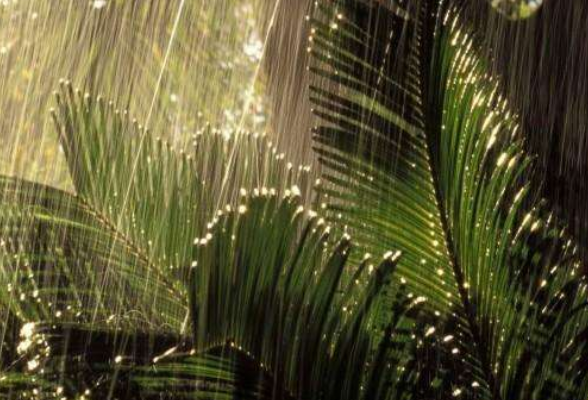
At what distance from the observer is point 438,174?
9.00ft

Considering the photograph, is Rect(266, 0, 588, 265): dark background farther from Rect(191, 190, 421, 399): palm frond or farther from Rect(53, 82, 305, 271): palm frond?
Rect(191, 190, 421, 399): palm frond

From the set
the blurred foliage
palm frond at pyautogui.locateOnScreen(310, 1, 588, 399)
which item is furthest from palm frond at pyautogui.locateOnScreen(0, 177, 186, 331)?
the blurred foliage

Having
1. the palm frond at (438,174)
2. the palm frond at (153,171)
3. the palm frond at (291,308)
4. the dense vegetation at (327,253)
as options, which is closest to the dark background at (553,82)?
the dense vegetation at (327,253)

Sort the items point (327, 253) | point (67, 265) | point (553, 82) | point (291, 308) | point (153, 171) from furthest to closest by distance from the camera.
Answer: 1. point (553, 82)
2. point (153, 171)
3. point (67, 265)
4. point (327, 253)
5. point (291, 308)

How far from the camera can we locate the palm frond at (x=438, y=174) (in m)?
2.63

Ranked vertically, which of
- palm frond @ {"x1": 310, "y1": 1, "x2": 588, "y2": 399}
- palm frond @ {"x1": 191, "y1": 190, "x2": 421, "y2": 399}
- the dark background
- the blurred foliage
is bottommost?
palm frond @ {"x1": 191, "y1": 190, "x2": 421, "y2": 399}

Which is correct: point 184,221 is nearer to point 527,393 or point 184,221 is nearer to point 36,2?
point 527,393

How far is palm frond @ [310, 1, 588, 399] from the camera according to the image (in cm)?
263

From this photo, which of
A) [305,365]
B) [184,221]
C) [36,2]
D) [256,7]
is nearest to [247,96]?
[256,7]

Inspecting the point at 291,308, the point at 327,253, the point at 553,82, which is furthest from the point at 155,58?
the point at 291,308

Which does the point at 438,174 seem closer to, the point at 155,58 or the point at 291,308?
the point at 291,308

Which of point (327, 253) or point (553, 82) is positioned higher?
point (553, 82)

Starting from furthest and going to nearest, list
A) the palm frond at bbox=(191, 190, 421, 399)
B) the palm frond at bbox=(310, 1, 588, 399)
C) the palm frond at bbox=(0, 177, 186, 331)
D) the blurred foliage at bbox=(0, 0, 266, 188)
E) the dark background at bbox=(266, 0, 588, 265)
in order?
the blurred foliage at bbox=(0, 0, 266, 188)
the dark background at bbox=(266, 0, 588, 265)
the palm frond at bbox=(0, 177, 186, 331)
the palm frond at bbox=(310, 1, 588, 399)
the palm frond at bbox=(191, 190, 421, 399)

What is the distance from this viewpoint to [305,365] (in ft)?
7.59
